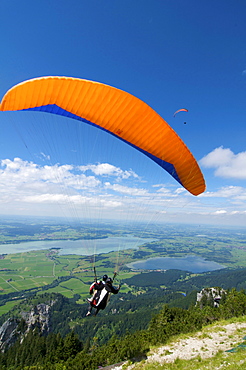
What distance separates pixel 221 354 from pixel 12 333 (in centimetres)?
5138

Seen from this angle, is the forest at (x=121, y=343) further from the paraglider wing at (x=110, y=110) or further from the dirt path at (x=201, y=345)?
the paraglider wing at (x=110, y=110)

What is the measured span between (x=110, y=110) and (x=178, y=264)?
141 metres

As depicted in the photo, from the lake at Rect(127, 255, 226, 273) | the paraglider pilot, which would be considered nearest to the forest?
the paraglider pilot

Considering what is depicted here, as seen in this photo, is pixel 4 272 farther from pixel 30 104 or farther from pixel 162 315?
pixel 30 104

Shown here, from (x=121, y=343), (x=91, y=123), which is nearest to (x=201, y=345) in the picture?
(x=91, y=123)

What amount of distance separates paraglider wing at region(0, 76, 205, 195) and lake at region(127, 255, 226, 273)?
11897 centimetres

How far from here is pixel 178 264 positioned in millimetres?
129625

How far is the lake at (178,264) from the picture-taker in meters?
118

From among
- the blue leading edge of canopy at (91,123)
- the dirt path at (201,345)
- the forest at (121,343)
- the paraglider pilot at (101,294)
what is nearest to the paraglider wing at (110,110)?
the blue leading edge of canopy at (91,123)

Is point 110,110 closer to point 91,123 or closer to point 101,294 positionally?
point 91,123

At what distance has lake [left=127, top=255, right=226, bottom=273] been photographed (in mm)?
117688

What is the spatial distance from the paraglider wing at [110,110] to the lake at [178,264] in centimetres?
11897

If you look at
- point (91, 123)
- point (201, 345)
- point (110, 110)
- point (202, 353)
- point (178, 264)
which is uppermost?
point (110, 110)

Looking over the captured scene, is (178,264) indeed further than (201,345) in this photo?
Yes
